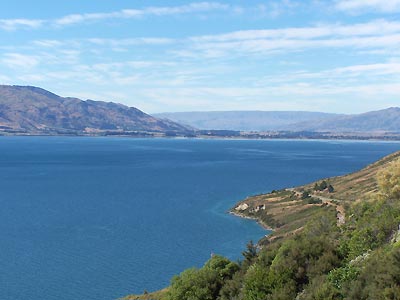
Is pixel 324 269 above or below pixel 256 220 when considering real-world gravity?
above

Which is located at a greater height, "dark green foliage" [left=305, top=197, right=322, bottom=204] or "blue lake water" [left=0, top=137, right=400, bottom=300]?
"dark green foliage" [left=305, top=197, right=322, bottom=204]

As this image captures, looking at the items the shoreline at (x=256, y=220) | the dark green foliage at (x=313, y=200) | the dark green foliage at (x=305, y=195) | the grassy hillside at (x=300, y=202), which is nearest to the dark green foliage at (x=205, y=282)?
the grassy hillside at (x=300, y=202)

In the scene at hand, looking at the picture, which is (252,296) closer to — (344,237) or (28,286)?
(344,237)

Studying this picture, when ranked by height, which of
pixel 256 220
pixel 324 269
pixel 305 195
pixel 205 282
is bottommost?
pixel 256 220

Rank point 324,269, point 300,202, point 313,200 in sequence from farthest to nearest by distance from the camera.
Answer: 1. point 300,202
2. point 313,200
3. point 324,269

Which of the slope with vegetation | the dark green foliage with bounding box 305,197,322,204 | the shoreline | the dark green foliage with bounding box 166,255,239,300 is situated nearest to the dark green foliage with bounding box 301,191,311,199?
the dark green foliage with bounding box 305,197,322,204

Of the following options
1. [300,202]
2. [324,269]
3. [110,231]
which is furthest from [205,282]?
[300,202]

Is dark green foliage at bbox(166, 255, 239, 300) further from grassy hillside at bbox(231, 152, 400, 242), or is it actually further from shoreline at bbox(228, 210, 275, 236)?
shoreline at bbox(228, 210, 275, 236)

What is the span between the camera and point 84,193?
464ft

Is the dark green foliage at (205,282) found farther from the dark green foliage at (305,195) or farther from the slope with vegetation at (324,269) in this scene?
the dark green foliage at (305,195)

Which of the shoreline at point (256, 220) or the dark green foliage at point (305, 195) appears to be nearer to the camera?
the shoreline at point (256, 220)

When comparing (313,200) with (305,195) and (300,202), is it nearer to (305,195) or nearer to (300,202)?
(300,202)

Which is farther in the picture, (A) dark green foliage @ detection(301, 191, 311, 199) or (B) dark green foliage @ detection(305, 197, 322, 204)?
(A) dark green foliage @ detection(301, 191, 311, 199)

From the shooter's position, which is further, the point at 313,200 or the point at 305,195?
the point at 305,195
